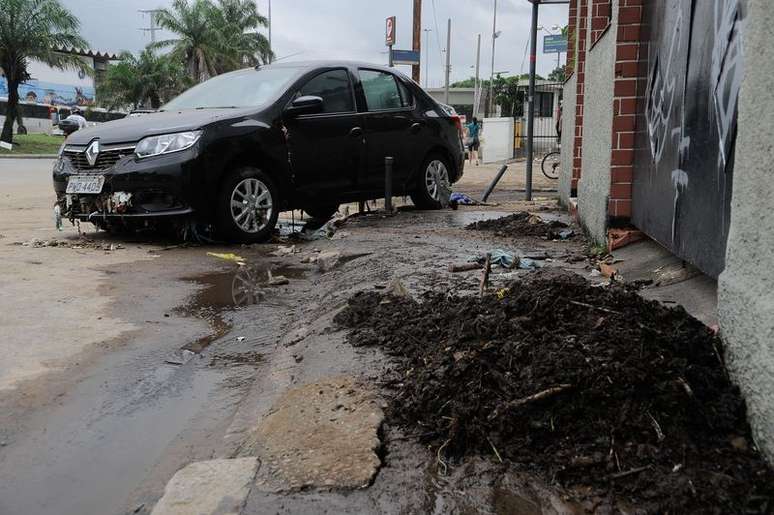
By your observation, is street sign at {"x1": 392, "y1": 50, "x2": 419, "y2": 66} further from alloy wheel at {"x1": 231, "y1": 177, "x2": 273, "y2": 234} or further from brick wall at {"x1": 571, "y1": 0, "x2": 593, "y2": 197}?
alloy wheel at {"x1": 231, "y1": 177, "x2": 273, "y2": 234}

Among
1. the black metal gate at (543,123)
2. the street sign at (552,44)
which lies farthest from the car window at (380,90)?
the black metal gate at (543,123)

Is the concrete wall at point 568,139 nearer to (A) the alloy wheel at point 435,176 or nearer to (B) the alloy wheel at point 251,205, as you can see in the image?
(A) the alloy wheel at point 435,176

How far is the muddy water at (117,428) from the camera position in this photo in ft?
8.11

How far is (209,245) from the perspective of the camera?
7223mm

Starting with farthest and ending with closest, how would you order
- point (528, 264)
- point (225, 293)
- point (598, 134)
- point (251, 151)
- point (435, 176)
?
1. point (435, 176)
2. point (251, 151)
3. point (598, 134)
4. point (225, 293)
5. point (528, 264)

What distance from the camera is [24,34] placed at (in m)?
39.2

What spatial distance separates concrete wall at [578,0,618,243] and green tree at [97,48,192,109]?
47.9m

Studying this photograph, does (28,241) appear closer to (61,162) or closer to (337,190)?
(61,162)

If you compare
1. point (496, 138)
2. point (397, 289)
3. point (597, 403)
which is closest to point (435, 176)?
point (397, 289)

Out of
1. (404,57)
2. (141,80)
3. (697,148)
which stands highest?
(141,80)

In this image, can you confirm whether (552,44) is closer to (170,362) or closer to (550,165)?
(550,165)

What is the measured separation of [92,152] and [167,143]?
0.81m

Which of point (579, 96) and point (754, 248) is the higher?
point (579, 96)

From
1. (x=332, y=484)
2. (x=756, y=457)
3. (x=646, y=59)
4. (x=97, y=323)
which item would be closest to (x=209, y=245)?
(x=97, y=323)
